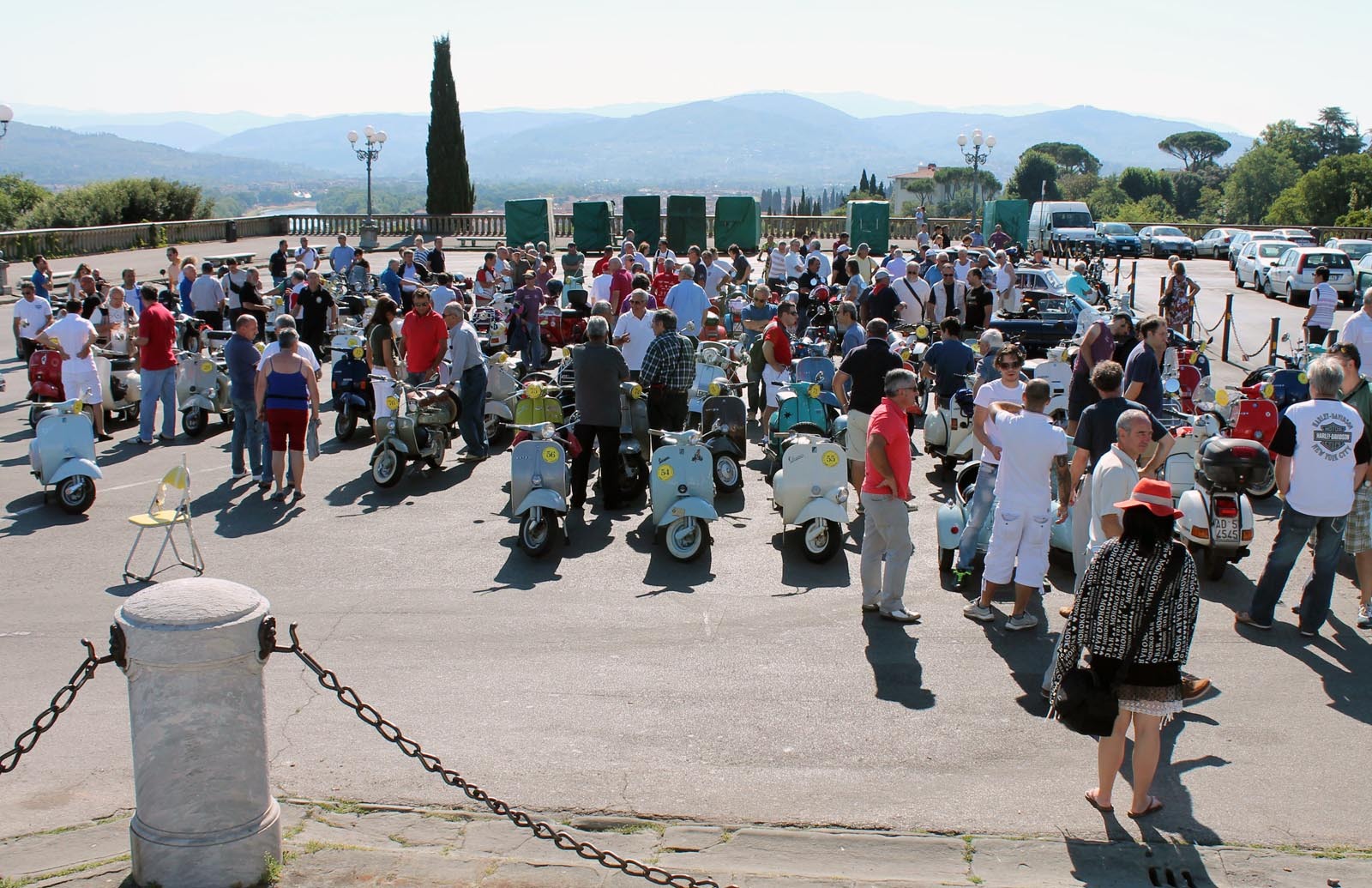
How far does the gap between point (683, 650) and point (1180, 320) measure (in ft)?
48.9

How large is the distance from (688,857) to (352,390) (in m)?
10.7

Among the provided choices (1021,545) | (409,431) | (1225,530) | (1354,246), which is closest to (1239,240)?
(1354,246)

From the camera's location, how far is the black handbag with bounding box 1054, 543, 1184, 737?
17.6 ft

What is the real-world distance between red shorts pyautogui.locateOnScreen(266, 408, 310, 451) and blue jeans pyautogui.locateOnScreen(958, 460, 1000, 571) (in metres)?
6.35

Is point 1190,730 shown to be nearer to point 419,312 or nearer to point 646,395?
point 646,395

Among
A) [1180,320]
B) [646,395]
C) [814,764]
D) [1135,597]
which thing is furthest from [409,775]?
[1180,320]

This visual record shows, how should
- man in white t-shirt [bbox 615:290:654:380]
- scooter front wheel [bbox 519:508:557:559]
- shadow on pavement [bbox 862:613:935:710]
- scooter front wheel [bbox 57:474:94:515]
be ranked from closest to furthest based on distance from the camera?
shadow on pavement [bbox 862:613:935:710]
scooter front wheel [bbox 519:508:557:559]
scooter front wheel [bbox 57:474:94:515]
man in white t-shirt [bbox 615:290:654:380]

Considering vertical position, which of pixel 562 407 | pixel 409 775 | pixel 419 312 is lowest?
pixel 409 775

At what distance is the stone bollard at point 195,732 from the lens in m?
4.49

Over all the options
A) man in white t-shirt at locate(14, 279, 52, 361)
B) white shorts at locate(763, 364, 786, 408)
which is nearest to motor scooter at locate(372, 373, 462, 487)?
white shorts at locate(763, 364, 786, 408)

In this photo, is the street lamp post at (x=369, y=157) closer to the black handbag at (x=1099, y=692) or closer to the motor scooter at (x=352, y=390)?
the motor scooter at (x=352, y=390)

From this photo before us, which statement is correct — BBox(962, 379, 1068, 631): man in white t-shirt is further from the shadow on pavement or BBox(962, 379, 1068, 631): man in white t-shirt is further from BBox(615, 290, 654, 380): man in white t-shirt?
BBox(615, 290, 654, 380): man in white t-shirt

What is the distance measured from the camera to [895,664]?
7.50 meters

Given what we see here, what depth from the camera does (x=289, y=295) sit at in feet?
65.9
